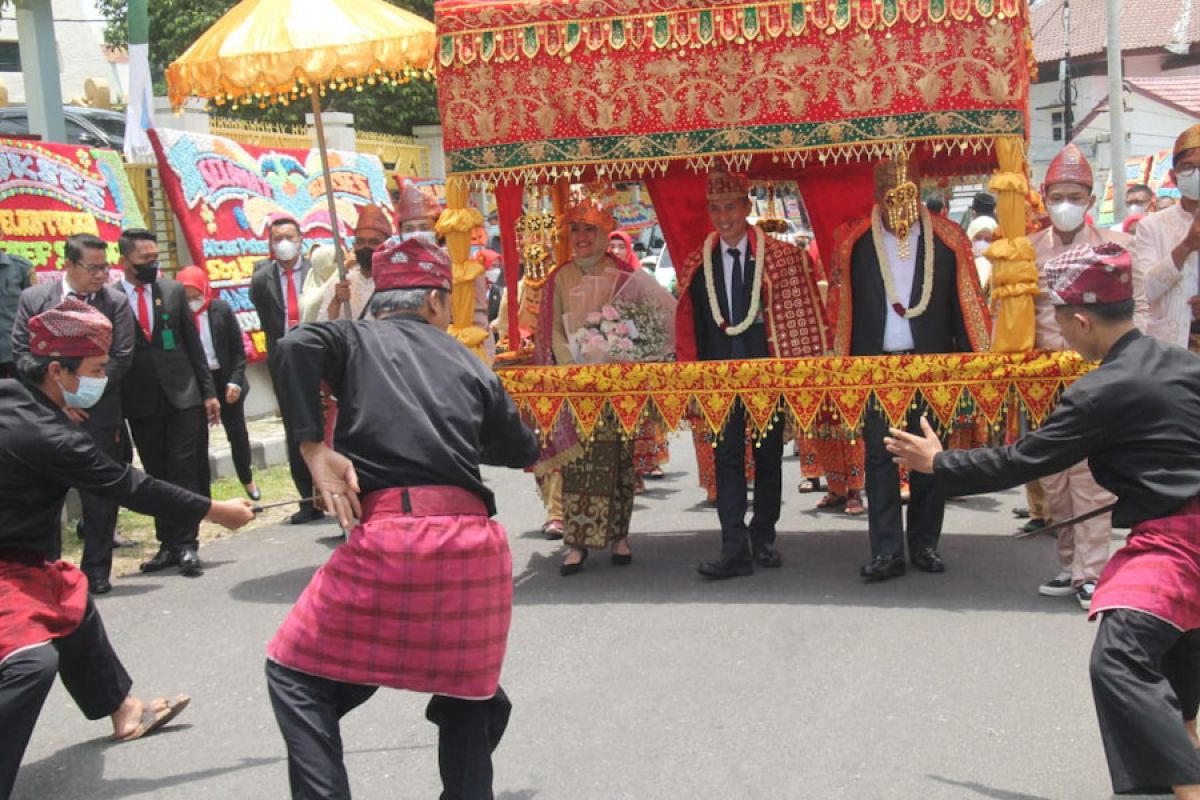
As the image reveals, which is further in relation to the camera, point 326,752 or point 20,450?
point 20,450

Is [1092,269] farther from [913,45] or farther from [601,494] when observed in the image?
[601,494]

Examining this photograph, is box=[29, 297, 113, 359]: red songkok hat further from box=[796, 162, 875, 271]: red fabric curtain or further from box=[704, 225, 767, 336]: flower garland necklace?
box=[796, 162, 875, 271]: red fabric curtain

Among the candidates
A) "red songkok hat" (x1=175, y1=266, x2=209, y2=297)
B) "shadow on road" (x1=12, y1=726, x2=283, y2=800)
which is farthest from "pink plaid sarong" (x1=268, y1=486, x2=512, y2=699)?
"red songkok hat" (x1=175, y1=266, x2=209, y2=297)

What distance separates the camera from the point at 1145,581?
3.64 metres

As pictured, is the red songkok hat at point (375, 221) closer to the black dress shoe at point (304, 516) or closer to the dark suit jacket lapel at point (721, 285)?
the dark suit jacket lapel at point (721, 285)

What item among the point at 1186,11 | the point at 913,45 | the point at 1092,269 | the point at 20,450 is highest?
the point at 1186,11

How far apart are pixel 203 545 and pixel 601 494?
285cm

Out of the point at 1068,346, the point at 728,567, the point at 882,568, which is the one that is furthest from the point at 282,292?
the point at 1068,346

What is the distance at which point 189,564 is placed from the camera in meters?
7.64

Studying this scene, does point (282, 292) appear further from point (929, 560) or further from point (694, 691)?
point (694, 691)

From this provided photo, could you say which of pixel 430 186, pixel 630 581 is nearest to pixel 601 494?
pixel 630 581

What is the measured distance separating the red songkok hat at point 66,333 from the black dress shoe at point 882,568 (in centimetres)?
392

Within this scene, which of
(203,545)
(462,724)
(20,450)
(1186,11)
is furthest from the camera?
(1186,11)

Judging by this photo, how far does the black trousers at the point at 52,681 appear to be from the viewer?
12.9ft
